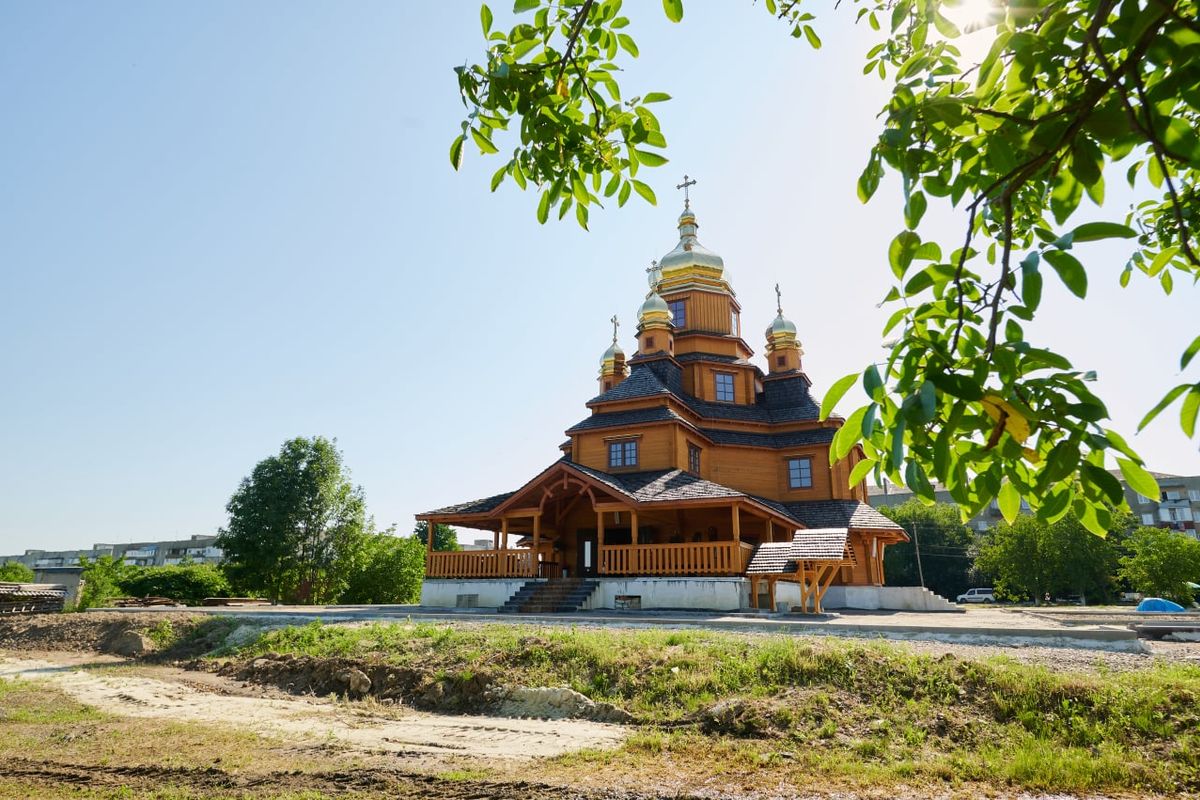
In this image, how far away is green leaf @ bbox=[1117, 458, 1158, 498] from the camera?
1.63 m

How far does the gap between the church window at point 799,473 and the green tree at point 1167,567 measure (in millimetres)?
20526

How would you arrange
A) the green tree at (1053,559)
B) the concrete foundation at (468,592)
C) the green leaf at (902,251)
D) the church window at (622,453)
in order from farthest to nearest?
1. the green tree at (1053,559)
2. the church window at (622,453)
3. the concrete foundation at (468,592)
4. the green leaf at (902,251)

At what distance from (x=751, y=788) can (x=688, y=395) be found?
22169 millimetres

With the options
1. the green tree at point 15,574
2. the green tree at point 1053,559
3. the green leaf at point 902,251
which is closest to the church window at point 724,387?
the green tree at point 1053,559

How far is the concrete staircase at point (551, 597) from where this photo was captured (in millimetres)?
18203

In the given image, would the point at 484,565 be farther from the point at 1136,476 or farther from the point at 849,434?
the point at 1136,476

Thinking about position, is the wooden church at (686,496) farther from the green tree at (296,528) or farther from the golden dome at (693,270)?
the green tree at (296,528)

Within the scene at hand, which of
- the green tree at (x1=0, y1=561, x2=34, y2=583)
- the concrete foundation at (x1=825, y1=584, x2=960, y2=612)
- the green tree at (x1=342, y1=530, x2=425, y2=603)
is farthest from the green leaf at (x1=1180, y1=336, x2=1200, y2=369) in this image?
the green tree at (x1=0, y1=561, x2=34, y2=583)

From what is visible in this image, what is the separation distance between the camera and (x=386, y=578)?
33.6 meters

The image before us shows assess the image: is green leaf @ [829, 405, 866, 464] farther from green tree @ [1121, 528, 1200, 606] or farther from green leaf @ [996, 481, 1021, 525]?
green tree @ [1121, 528, 1200, 606]

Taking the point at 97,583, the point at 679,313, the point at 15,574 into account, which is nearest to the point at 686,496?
the point at 679,313

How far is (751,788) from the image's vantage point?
5387mm

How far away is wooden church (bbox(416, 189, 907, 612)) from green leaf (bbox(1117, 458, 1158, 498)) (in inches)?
553

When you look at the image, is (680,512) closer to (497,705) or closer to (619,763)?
(497,705)
